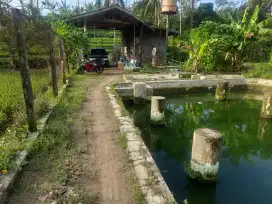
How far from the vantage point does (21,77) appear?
4785mm

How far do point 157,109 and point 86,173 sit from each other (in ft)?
15.5

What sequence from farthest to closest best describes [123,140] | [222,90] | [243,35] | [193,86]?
[243,35] → [193,86] → [222,90] → [123,140]

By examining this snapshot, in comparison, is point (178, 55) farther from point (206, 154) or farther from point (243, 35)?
point (206, 154)

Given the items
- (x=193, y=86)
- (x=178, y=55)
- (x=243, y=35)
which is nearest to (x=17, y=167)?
(x=193, y=86)

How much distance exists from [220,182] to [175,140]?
2.59 metres

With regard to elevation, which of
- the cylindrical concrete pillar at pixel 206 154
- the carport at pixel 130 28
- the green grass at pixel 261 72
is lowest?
the cylindrical concrete pillar at pixel 206 154

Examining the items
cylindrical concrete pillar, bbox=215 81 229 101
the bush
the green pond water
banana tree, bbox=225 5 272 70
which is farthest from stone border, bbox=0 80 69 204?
the bush

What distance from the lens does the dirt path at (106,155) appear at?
356 centimetres

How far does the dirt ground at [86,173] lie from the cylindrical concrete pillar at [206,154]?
4.96 ft

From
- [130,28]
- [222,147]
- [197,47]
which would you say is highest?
[130,28]

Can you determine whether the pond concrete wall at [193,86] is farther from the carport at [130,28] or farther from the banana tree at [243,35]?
the carport at [130,28]

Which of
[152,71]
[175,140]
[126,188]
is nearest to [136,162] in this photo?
[126,188]

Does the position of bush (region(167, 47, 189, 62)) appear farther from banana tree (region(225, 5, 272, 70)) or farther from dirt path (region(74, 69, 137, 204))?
dirt path (region(74, 69, 137, 204))

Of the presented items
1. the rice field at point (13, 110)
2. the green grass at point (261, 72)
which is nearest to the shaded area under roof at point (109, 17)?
the rice field at point (13, 110)
